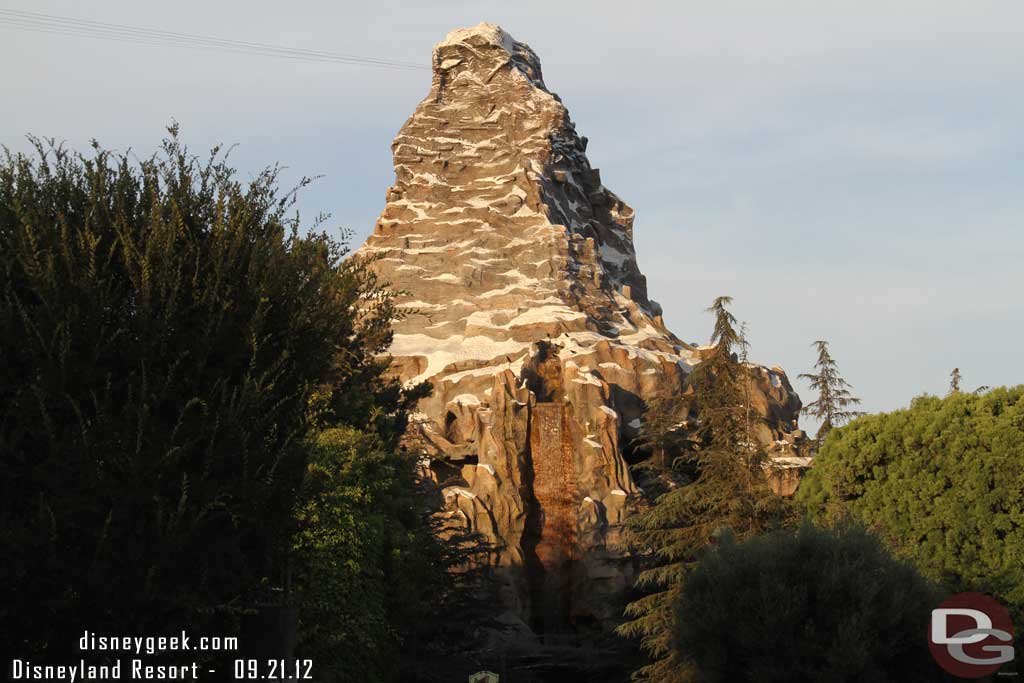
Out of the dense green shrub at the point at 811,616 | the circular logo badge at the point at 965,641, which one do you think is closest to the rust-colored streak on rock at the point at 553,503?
the circular logo badge at the point at 965,641

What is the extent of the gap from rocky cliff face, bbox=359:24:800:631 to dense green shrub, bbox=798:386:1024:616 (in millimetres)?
7560

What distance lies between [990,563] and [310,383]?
23957 millimetres

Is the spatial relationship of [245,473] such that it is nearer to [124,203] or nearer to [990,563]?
[124,203]

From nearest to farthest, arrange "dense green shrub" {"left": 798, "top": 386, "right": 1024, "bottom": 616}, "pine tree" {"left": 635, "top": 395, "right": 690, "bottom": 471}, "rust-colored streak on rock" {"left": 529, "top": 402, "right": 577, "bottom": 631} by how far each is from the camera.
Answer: "dense green shrub" {"left": 798, "top": 386, "right": 1024, "bottom": 616} < "pine tree" {"left": 635, "top": 395, "right": 690, "bottom": 471} < "rust-colored streak on rock" {"left": 529, "top": 402, "right": 577, "bottom": 631}

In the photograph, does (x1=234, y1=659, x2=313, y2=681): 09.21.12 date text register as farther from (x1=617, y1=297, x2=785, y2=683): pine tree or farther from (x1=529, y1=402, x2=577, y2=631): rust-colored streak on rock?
(x1=529, y1=402, x2=577, y2=631): rust-colored streak on rock

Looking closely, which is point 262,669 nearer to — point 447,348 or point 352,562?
point 352,562

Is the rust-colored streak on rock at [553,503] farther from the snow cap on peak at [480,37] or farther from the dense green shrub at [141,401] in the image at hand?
the dense green shrub at [141,401]

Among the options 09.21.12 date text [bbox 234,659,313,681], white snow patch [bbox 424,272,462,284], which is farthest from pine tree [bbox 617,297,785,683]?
white snow patch [bbox 424,272,462,284]

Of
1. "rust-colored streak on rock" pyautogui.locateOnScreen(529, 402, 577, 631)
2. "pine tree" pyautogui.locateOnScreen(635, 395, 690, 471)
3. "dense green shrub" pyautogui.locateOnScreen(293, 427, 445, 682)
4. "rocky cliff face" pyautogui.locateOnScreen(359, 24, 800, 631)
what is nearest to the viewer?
"dense green shrub" pyautogui.locateOnScreen(293, 427, 445, 682)

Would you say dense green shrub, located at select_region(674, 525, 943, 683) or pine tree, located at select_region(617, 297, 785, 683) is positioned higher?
pine tree, located at select_region(617, 297, 785, 683)

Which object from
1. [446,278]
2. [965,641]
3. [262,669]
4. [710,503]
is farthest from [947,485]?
[446,278]

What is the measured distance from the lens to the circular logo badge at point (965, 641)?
19.9 meters

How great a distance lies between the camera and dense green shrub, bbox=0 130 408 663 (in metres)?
10.9

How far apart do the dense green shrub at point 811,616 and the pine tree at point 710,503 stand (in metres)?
6.33
